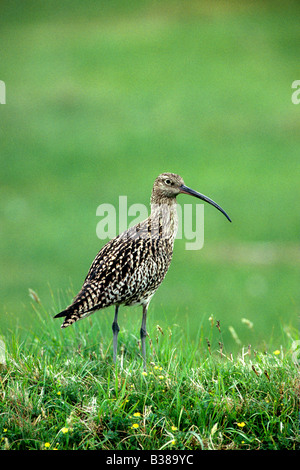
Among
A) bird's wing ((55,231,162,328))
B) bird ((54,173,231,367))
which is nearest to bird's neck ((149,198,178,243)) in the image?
bird ((54,173,231,367))

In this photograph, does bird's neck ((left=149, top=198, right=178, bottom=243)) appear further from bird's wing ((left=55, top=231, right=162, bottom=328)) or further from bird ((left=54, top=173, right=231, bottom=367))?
bird's wing ((left=55, top=231, right=162, bottom=328))

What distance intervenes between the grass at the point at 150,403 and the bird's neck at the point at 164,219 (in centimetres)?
89

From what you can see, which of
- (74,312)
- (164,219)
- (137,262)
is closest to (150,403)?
(74,312)

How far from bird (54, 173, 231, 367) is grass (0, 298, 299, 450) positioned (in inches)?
16.1

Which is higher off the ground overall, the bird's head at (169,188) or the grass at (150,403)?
the bird's head at (169,188)

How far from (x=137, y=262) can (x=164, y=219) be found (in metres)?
0.45

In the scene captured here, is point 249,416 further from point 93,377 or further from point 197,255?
point 197,255

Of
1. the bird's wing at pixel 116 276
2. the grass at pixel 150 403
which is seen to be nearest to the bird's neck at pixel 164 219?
the bird's wing at pixel 116 276

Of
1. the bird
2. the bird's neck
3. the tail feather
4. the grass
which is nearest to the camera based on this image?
the grass

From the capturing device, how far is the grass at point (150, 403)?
5.15 meters

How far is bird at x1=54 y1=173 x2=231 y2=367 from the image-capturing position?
5.97 m

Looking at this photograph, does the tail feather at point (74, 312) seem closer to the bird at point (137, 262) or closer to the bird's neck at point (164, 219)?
the bird at point (137, 262)

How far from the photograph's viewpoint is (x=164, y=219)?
6328 millimetres
